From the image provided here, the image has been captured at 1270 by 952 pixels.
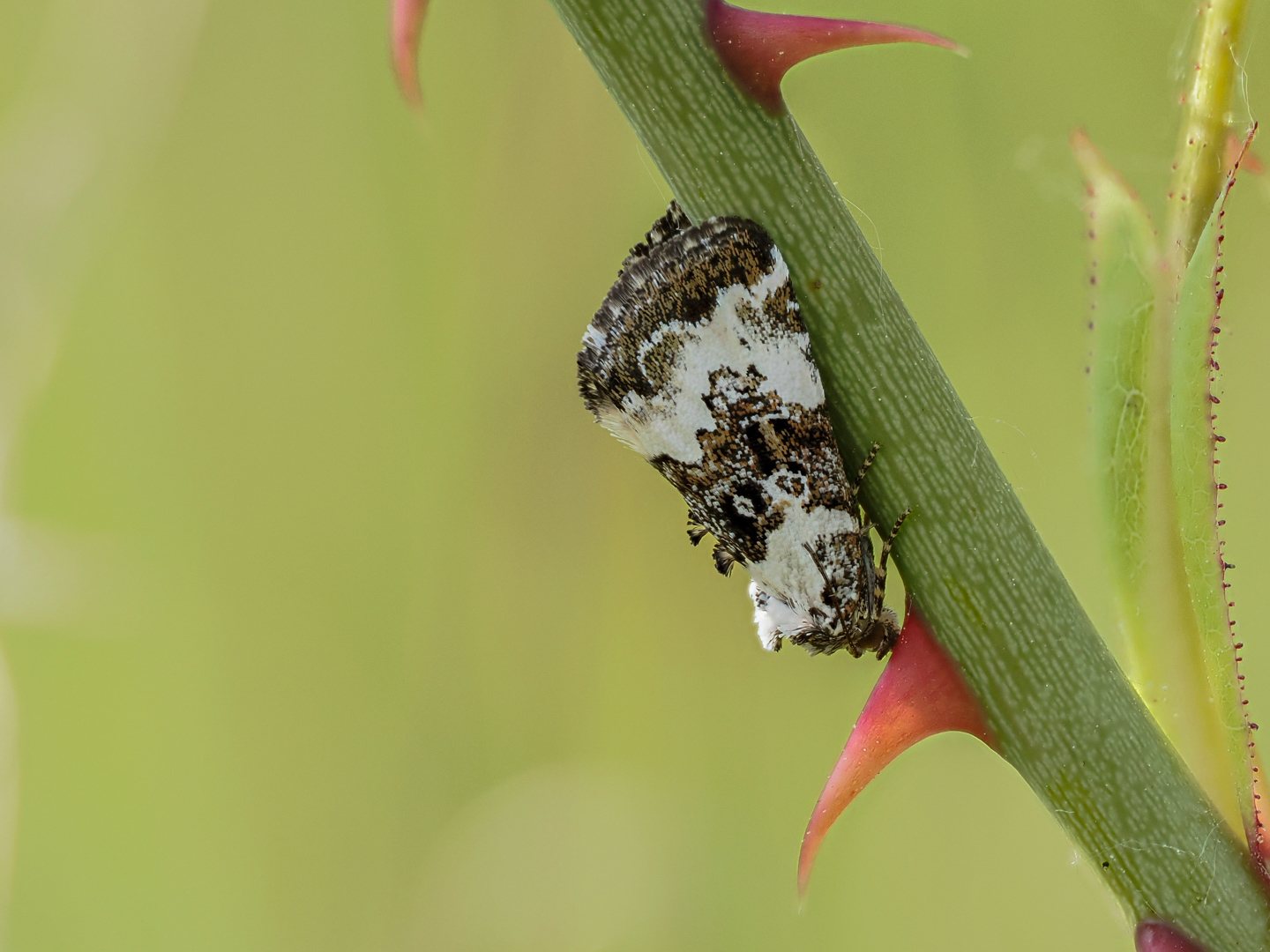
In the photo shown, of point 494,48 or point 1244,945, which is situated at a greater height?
point 494,48

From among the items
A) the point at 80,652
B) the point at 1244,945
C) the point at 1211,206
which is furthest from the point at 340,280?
the point at 1244,945

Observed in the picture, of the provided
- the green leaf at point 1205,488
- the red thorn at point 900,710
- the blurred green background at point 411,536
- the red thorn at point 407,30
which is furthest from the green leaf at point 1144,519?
the blurred green background at point 411,536

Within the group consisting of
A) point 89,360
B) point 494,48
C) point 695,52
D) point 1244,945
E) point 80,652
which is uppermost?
point 494,48

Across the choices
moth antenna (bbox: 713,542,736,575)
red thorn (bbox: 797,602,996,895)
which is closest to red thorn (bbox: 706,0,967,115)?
red thorn (bbox: 797,602,996,895)

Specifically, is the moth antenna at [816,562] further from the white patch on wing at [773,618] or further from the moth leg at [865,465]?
the moth leg at [865,465]

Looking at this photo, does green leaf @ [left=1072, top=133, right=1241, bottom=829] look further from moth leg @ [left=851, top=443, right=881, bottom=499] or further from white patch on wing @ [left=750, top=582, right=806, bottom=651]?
white patch on wing @ [left=750, top=582, right=806, bottom=651]

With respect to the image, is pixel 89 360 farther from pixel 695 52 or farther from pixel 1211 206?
pixel 1211 206
